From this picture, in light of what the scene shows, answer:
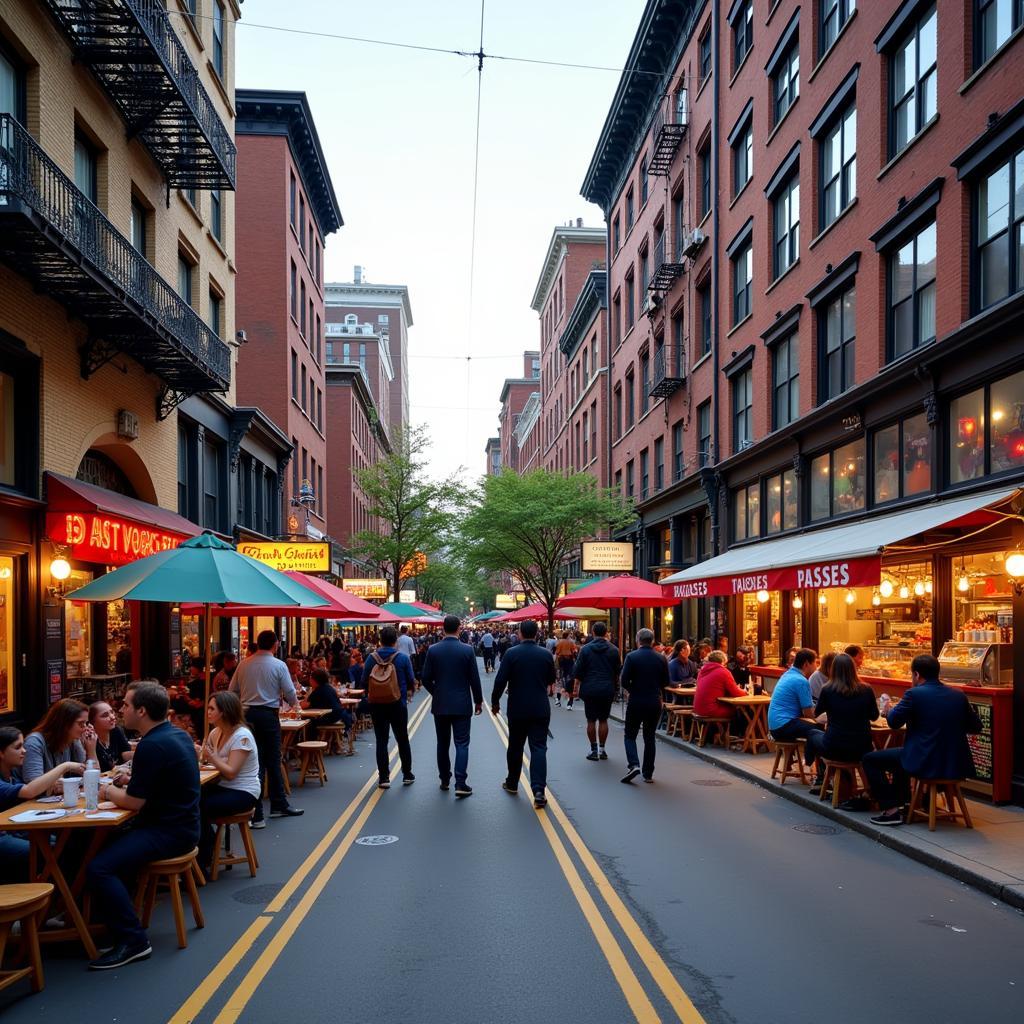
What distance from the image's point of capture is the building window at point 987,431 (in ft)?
38.9

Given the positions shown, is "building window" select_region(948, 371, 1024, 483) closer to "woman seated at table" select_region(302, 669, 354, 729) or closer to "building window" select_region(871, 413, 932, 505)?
"building window" select_region(871, 413, 932, 505)

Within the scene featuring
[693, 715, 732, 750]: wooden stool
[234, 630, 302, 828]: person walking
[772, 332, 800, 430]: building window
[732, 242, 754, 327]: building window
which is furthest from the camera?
[732, 242, 754, 327]: building window

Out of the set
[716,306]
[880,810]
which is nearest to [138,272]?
[880,810]

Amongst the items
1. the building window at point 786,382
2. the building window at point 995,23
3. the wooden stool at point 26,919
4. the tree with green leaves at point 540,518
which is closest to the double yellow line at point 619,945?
the wooden stool at point 26,919

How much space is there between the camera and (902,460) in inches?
602

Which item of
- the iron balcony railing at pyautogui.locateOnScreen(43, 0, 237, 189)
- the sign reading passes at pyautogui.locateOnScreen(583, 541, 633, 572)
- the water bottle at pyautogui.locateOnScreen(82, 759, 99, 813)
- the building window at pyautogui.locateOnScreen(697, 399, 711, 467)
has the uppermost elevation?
the iron balcony railing at pyautogui.locateOnScreen(43, 0, 237, 189)

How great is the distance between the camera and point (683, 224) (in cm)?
3088

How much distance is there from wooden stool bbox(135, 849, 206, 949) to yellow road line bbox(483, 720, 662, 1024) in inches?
106

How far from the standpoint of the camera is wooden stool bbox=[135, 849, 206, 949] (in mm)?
6078

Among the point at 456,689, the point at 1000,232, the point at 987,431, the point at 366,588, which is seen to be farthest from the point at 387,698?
the point at 366,588

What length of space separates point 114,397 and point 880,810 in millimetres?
13648

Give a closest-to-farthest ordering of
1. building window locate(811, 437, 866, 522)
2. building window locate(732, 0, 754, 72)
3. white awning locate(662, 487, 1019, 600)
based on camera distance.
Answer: white awning locate(662, 487, 1019, 600)
building window locate(811, 437, 866, 522)
building window locate(732, 0, 754, 72)

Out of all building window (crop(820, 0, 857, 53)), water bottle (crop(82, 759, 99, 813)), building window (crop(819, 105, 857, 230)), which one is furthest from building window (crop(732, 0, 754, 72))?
water bottle (crop(82, 759, 99, 813))

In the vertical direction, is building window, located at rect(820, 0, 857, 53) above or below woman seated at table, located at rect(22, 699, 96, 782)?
above
